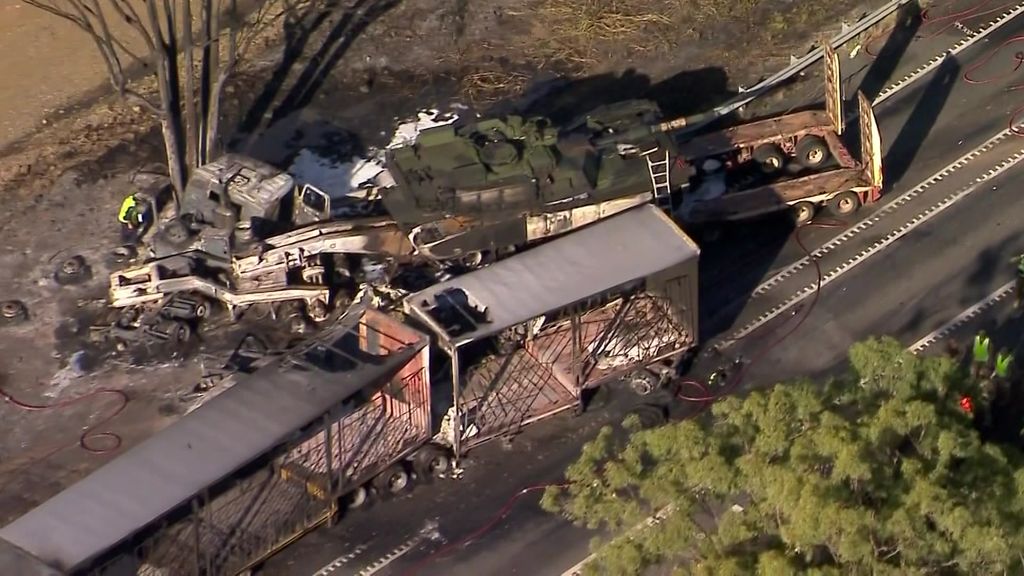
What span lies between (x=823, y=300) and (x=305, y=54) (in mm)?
16361

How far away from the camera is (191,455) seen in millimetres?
24625

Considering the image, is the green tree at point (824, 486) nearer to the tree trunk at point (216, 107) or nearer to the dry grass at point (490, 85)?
the tree trunk at point (216, 107)

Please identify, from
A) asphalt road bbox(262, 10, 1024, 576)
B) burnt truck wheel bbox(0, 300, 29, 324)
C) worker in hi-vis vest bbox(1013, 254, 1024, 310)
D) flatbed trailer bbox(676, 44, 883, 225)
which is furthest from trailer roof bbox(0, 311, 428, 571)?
worker in hi-vis vest bbox(1013, 254, 1024, 310)

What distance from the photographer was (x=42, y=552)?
76.2 ft

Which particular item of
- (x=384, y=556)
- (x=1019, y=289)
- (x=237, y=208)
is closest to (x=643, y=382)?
(x=384, y=556)

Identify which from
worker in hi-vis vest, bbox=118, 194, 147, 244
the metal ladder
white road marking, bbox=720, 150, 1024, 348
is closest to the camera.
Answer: the metal ladder

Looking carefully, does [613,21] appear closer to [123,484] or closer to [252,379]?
[252,379]

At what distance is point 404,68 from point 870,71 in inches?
488

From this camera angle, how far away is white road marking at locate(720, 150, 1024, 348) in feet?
102

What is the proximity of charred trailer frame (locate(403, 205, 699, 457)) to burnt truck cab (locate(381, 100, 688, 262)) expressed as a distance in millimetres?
1132

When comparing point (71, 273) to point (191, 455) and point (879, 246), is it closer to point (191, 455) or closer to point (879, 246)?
point (191, 455)

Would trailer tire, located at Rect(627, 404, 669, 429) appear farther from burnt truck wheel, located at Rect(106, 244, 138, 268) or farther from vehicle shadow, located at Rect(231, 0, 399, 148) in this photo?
vehicle shadow, located at Rect(231, 0, 399, 148)

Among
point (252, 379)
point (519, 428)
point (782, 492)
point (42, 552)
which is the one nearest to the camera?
point (782, 492)

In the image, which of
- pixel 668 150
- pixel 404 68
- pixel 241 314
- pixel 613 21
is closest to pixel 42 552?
pixel 241 314
